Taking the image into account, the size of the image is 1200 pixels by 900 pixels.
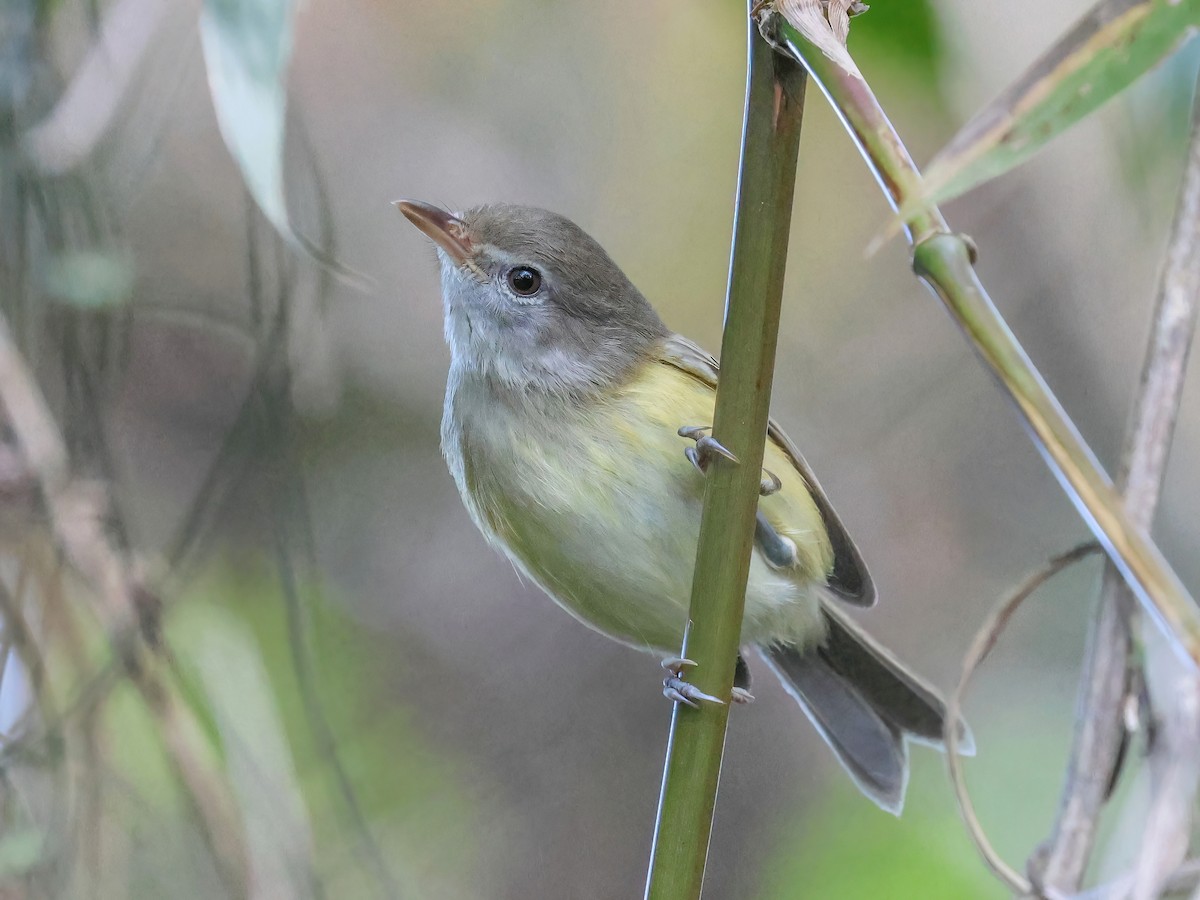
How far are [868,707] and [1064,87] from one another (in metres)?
0.86

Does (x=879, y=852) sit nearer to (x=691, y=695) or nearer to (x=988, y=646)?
(x=988, y=646)

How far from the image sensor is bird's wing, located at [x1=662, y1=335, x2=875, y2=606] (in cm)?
104

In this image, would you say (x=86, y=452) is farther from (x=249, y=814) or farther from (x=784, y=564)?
(x=784, y=564)

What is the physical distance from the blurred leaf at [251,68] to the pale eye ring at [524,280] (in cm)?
25

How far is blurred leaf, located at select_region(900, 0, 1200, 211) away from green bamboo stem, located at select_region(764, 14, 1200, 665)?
5cm

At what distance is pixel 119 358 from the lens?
120cm

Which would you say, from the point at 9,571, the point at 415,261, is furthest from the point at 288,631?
the point at 415,261

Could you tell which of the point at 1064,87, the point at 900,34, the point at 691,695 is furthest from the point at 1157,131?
the point at 691,695

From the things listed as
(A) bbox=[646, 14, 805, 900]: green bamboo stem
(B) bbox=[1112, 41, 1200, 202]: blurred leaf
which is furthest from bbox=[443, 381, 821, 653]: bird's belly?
(B) bbox=[1112, 41, 1200, 202]: blurred leaf

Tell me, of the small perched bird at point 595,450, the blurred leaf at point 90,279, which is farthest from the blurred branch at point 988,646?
the blurred leaf at point 90,279

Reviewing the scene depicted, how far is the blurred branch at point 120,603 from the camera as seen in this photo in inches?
45.9

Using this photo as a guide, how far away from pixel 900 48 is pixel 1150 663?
735mm

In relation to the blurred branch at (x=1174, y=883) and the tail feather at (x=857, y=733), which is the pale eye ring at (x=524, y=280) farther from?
the blurred branch at (x=1174, y=883)

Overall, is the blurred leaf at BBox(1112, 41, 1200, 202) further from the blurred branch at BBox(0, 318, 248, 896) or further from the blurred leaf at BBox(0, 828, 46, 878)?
the blurred leaf at BBox(0, 828, 46, 878)
